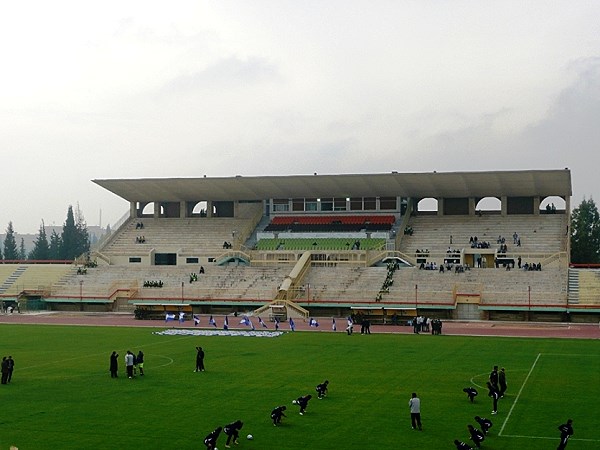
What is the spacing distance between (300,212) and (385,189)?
37.6ft

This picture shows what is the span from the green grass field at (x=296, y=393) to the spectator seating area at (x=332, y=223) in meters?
41.7

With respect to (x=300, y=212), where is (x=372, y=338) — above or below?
below

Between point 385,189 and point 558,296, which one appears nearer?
point 558,296

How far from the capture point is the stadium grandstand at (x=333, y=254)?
7550 centimetres

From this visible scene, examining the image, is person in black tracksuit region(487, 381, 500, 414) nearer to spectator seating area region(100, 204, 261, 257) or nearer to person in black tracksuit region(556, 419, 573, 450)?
person in black tracksuit region(556, 419, 573, 450)

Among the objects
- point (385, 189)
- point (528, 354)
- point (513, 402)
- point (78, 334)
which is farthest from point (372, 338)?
point (385, 189)

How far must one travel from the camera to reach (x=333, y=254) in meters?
88.9

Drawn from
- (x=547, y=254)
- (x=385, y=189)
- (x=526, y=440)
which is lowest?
(x=526, y=440)

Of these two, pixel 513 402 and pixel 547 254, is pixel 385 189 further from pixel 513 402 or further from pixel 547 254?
pixel 513 402

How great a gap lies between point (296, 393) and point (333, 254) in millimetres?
56560

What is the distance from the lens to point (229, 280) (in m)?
85.1

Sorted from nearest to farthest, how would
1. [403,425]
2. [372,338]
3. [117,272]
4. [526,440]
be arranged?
[526,440] → [403,425] → [372,338] → [117,272]

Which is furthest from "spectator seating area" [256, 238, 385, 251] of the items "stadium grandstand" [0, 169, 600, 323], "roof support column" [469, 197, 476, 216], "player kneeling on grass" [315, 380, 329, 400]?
"player kneeling on grass" [315, 380, 329, 400]

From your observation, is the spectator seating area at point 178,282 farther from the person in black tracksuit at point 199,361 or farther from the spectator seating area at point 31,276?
the person in black tracksuit at point 199,361
